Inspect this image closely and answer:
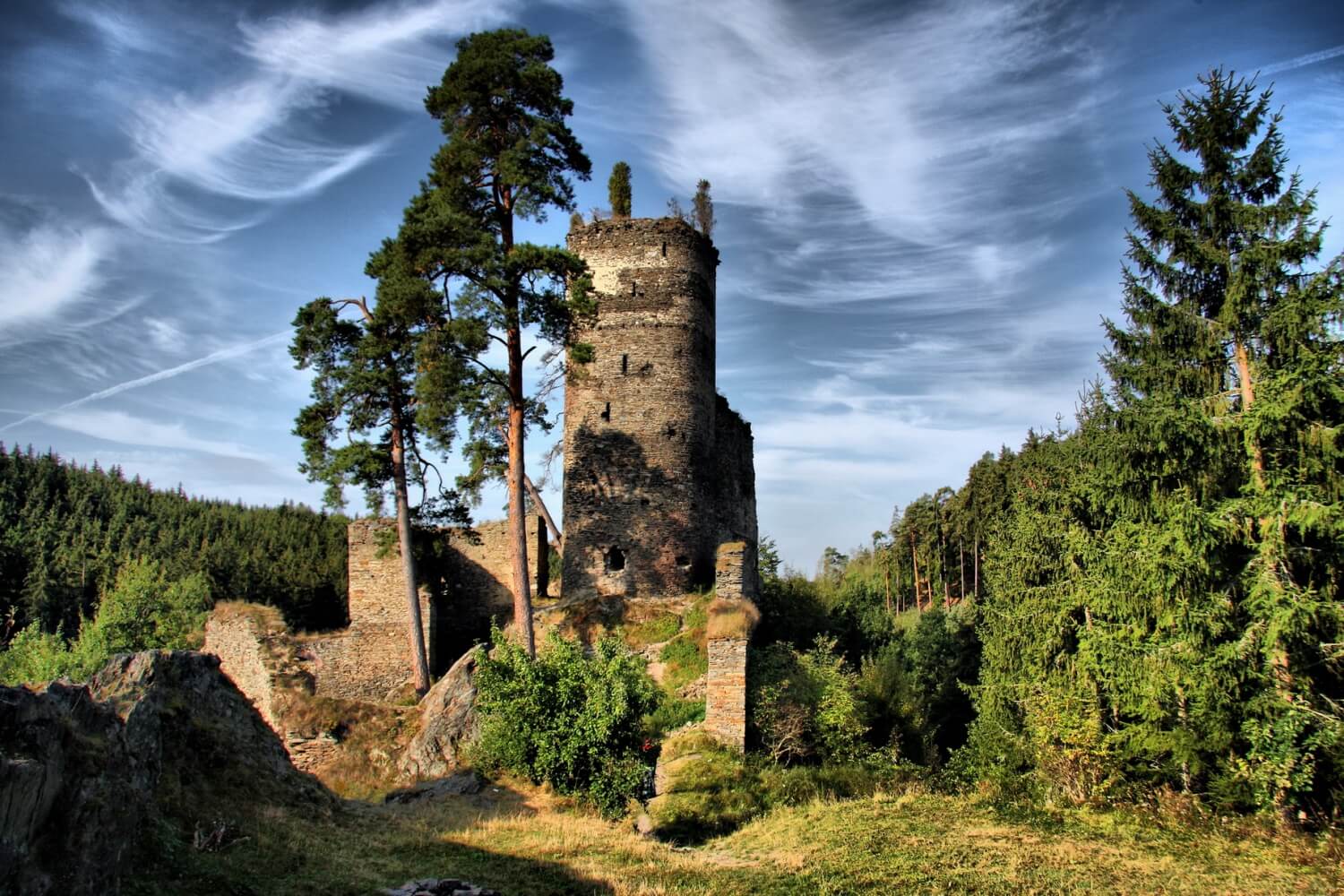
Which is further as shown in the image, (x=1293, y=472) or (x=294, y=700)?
(x=294, y=700)

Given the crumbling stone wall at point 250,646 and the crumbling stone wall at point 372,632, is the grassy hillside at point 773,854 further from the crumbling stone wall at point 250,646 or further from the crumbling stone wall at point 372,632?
the crumbling stone wall at point 372,632

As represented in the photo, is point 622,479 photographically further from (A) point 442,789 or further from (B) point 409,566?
(A) point 442,789

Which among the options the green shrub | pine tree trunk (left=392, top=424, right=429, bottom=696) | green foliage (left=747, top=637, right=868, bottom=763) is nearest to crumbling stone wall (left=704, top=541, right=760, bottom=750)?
the green shrub

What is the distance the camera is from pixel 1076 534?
17.0m

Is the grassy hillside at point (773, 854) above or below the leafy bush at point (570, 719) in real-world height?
below

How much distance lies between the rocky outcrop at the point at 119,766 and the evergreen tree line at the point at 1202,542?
41.6ft

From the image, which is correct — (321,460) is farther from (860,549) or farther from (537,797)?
(860,549)

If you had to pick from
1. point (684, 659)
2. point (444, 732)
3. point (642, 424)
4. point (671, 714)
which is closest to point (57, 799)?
point (444, 732)

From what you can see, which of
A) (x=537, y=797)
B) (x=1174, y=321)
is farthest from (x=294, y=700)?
(x=1174, y=321)

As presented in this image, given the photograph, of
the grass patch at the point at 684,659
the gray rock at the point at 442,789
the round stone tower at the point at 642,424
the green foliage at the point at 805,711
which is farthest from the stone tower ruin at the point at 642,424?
the gray rock at the point at 442,789

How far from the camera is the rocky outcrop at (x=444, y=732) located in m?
16.3

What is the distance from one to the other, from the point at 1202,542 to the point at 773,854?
7.95 m

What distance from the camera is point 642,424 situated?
21.9 meters

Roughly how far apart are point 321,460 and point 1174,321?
58.6 feet
